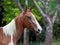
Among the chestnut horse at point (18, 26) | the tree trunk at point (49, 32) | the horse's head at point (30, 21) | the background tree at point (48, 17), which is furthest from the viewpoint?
the tree trunk at point (49, 32)

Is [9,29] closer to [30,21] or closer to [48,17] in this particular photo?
[30,21]

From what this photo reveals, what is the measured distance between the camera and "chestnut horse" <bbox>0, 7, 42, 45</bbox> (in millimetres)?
6484

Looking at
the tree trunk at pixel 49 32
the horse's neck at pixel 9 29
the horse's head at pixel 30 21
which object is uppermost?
the horse's head at pixel 30 21

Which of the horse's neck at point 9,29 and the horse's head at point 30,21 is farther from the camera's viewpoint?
the horse's head at point 30,21

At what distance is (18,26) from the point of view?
6723mm

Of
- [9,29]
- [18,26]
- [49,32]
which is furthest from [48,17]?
[9,29]

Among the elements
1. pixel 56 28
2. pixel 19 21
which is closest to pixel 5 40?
pixel 19 21

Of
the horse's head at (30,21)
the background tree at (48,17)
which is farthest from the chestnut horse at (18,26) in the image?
the background tree at (48,17)

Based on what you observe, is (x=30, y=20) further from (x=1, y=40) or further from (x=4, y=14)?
(x=4, y=14)

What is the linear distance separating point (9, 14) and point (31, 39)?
35.7 ft

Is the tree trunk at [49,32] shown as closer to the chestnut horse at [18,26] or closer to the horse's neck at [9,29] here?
the chestnut horse at [18,26]

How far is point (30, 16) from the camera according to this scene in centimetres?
662

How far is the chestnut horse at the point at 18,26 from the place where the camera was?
6484 millimetres

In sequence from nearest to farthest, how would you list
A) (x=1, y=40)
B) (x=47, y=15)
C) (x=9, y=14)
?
(x=1, y=40) < (x=47, y=15) < (x=9, y=14)
